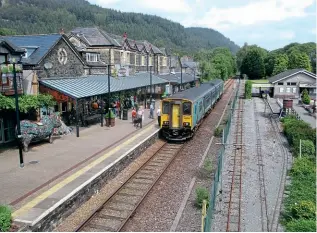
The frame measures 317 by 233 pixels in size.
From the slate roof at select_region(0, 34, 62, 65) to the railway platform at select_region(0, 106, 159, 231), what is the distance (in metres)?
5.20

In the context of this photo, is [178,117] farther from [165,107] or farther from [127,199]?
[127,199]

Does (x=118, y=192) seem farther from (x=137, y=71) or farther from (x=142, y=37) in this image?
(x=142, y=37)

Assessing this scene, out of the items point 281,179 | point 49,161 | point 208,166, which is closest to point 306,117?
point 281,179

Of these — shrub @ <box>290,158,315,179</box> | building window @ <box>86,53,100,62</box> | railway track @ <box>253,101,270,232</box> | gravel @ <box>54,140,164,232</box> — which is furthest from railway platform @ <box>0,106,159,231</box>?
building window @ <box>86,53,100,62</box>

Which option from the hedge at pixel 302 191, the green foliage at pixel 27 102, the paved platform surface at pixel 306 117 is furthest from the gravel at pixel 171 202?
the paved platform surface at pixel 306 117

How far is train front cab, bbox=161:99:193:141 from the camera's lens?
2005cm

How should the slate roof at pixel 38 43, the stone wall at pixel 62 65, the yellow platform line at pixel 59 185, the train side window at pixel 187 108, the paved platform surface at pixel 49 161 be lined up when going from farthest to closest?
the stone wall at pixel 62 65 → the slate roof at pixel 38 43 → the train side window at pixel 187 108 → the paved platform surface at pixel 49 161 → the yellow platform line at pixel 59 185

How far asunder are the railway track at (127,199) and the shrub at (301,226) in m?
4.68

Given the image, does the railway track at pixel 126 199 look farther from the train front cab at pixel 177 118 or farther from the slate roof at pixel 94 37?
the slate roof at pixel 94 37

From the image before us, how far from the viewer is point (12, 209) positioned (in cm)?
965

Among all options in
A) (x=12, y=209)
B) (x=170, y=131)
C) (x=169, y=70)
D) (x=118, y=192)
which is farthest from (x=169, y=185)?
(x=169, y=70)

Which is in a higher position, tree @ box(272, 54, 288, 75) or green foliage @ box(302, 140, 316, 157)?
tree @ box(272, 54, 288, 75)

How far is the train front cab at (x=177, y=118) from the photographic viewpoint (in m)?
20.0

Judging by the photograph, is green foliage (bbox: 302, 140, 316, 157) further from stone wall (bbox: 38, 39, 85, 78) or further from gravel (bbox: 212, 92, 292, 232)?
stone wall (bbox: 38, 39, 85, 78)
